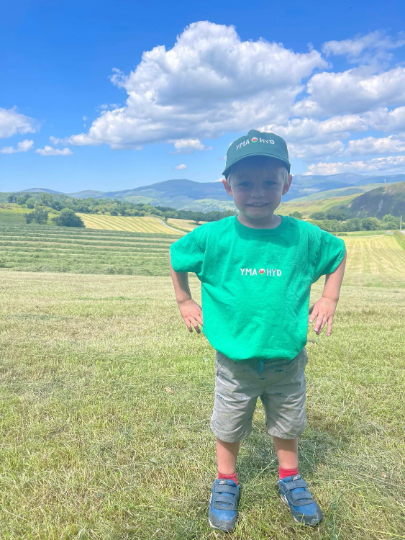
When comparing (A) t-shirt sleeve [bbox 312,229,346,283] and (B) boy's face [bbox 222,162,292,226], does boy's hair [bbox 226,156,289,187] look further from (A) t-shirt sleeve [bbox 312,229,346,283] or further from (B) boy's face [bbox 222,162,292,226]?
(A) t-shirt sleeve [bbox 312,229,346,283]

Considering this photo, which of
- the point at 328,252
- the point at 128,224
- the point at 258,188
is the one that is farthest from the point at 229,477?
the point at 128,224

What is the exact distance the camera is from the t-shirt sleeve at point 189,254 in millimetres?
2621

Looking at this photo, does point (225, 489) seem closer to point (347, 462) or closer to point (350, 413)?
point (347, 462)

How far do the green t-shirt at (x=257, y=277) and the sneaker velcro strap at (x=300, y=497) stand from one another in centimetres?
91

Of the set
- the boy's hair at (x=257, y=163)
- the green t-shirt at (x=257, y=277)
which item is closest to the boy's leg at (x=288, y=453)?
the green t-shirt at (x=257, y=277)

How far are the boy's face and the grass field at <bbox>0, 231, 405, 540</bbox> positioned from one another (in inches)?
77.1

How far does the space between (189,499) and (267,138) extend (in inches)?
97.8

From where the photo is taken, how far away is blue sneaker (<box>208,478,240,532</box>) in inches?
90.8

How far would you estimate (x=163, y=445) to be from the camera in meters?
3.10

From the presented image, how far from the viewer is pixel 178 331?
23.1 ft

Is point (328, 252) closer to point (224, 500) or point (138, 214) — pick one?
point (224, 500)

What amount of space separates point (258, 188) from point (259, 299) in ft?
2.45

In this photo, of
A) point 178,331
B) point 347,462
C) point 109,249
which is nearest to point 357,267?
point 109,249

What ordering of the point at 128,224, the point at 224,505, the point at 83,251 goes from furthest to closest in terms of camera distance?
the point at 128,224 < the point at 83,251 < the point at 224,505
